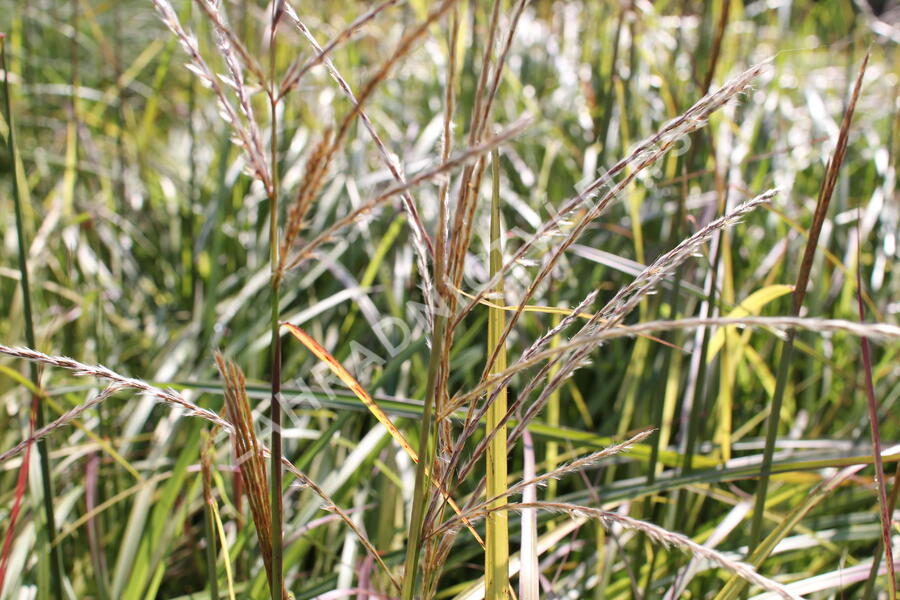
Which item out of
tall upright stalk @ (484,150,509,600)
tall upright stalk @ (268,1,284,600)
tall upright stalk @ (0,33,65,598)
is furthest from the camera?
tall upright stalk @ (0,33,65,598)

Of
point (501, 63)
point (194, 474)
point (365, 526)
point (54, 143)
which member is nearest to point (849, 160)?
point (365, 526)

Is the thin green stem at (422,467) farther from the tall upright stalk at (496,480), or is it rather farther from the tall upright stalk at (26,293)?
the tall upright stalk at (26,293)

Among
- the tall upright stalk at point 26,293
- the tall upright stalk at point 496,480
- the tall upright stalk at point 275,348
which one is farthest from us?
the tall upright stalk at point 26,293

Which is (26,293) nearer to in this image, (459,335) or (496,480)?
(496,480)

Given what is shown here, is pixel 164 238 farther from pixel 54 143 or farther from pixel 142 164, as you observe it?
pixel 54 143

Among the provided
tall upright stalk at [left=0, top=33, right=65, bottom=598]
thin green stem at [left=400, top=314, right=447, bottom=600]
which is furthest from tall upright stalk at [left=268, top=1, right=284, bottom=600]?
tall upright stalk at [left=0, top=33, right=65, bottom=598]

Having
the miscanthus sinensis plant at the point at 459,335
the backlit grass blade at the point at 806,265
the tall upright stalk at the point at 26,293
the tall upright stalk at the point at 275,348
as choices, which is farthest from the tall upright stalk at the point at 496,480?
the tall upright stalk at the point at 26,293

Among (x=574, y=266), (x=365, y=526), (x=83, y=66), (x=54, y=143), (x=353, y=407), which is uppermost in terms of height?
(x=83, y=66)

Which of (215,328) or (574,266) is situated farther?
(574,266)

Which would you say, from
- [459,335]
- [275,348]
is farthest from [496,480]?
[459,335]

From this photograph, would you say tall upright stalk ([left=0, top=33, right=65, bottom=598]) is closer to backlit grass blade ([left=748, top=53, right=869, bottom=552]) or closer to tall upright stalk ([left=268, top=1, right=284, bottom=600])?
tall upright stalk ([left=268, top=1, right=284, bottom=600])

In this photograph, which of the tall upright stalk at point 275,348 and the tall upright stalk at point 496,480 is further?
the tall upright stalk at point 496,480
